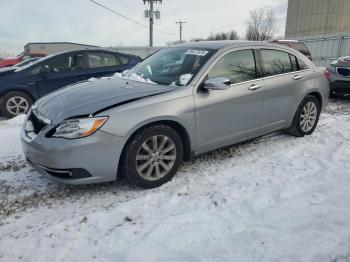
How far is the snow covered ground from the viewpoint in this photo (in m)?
2.68

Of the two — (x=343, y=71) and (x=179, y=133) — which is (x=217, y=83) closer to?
(x=179, y=133)

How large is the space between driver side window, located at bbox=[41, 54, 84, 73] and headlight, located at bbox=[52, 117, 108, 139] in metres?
4.89

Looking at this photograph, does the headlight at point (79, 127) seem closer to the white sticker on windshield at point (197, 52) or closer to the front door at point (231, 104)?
the front door at point (231, 104)

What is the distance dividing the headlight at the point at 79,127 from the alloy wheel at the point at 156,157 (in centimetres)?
54

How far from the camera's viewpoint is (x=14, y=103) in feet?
24.7

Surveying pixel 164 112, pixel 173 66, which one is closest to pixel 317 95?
pixel 173 66

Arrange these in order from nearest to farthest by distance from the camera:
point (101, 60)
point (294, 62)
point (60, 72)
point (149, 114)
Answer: point (149, 114), point (294, 62), point (60, 72), point (101, 60)

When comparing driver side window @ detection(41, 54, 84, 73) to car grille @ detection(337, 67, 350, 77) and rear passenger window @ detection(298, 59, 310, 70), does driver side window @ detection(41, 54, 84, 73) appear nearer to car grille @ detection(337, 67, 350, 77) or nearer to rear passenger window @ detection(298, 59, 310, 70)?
rear passenger window @ detection(298, 59, 310, 70)

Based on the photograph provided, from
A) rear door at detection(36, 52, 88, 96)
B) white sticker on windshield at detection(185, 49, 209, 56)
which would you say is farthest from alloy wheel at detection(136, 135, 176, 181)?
rear door at detection(36, 52, 88, 96)

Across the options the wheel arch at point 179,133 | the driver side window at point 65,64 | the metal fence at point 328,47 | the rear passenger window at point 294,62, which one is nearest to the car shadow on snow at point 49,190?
the wheel arch at point 179,133

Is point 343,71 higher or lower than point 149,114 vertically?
higher

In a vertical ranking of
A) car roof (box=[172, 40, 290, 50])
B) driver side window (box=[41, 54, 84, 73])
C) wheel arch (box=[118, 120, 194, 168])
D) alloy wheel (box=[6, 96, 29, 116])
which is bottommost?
alloy wheel (box=[6, 96, 29, 116])

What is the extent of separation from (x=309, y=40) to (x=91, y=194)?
18172 mm

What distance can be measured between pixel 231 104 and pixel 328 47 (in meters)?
14.8
